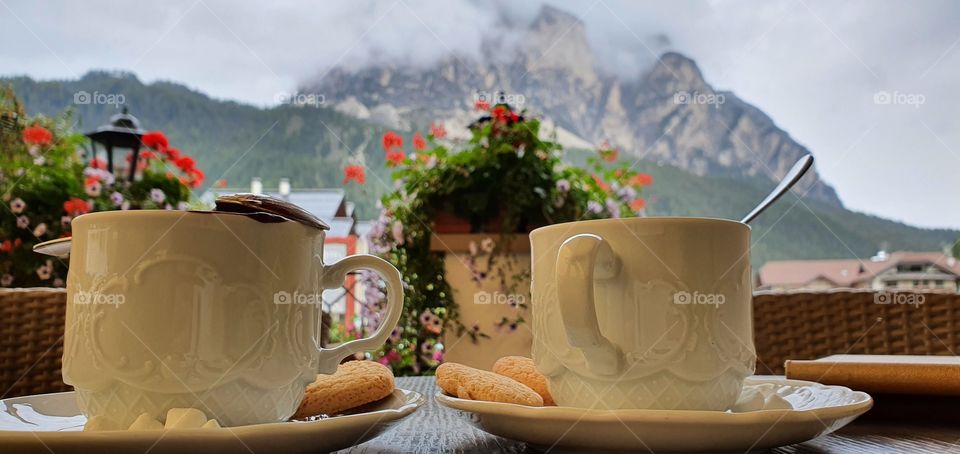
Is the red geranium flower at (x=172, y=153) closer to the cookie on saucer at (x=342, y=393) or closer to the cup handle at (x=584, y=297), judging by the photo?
the cookie on saucer at (x=342, y=393)

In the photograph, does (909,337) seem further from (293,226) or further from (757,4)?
(757,4)

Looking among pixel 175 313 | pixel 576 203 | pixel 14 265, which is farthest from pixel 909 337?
pixel 14 265

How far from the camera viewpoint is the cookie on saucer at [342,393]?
1.78ft

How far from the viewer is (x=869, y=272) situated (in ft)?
8.43

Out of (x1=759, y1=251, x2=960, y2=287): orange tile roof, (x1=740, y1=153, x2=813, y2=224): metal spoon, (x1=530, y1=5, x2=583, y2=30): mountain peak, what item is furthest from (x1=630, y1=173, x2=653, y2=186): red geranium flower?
(x1=740, y1=153, x2=813, y2=224): metal spoon

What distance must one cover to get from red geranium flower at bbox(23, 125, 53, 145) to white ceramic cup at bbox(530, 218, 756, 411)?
2.86 metres

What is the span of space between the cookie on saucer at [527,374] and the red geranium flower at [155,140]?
2.53 m

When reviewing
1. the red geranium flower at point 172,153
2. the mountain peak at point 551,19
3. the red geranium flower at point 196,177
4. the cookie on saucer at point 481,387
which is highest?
the mountain peak at point 551,19

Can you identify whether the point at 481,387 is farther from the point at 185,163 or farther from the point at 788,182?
the point at 185,163

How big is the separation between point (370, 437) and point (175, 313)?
0.15 meters

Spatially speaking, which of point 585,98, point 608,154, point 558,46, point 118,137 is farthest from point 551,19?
point 118,137

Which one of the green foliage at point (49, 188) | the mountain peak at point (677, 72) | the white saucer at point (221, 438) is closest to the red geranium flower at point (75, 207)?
the green foliage at point (49, 188)

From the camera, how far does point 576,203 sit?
6.08 feet

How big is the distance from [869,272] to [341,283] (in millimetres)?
2543
